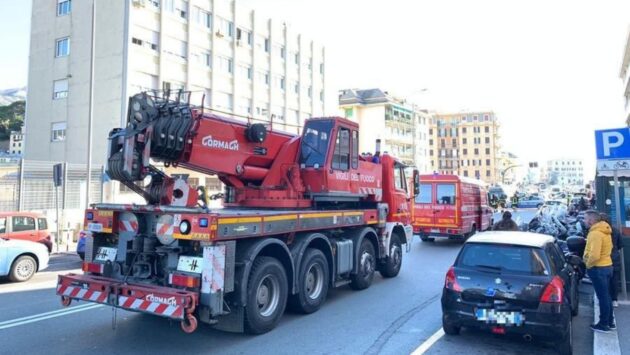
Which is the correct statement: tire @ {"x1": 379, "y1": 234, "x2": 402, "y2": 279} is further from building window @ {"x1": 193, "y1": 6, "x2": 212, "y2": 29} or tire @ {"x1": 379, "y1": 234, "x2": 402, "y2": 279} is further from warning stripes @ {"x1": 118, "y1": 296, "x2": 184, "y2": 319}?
building window @ {"x1": 193, "y1": 6, "x2": 212, "y2": 29}

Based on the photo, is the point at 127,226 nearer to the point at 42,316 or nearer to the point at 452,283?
the point at 42,316

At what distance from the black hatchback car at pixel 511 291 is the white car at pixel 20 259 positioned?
9516mm

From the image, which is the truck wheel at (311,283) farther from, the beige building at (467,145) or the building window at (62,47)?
the beige building at (467,145)

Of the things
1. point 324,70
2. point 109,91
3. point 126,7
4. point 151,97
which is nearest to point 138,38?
point 126,7

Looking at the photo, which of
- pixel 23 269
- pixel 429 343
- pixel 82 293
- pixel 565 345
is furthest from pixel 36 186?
pixel 565 345

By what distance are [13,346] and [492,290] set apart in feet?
20.1

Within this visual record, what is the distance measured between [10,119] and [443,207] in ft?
205

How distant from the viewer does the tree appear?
2313 inches

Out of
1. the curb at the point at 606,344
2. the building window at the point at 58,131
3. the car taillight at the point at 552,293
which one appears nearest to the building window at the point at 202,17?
the building window at the point at 58,131

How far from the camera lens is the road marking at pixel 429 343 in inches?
231

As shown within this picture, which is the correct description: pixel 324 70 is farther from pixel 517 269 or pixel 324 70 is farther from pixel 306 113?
pixel 517 269

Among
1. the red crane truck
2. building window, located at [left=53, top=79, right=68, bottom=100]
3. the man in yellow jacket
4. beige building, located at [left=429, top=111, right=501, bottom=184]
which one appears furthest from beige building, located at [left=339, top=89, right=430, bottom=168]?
the man in yellow jacket

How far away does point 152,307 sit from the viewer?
5652 millimetres

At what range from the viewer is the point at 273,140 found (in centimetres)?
864
